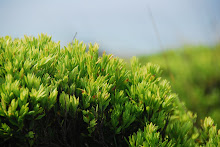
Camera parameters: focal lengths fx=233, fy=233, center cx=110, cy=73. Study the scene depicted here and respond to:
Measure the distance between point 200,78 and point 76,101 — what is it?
6057 mm

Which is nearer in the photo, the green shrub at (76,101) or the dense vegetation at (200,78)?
the green shrub at (76,101)

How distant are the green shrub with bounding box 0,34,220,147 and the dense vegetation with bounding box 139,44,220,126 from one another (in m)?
3.58

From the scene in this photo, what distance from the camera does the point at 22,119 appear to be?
7.88ft

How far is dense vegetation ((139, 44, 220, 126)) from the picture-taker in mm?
6922

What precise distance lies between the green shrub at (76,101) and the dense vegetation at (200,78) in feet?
11.8

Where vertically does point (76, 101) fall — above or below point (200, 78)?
above

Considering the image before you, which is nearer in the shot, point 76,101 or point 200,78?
→ point 76,101

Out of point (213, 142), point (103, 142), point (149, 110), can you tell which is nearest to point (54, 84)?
point (103, 142)

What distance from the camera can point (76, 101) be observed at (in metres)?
2.62

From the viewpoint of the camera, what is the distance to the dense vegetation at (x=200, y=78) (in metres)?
6.92

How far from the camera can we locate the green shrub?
2484mm

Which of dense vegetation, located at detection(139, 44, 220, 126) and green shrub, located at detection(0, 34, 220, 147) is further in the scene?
dense vegetation, located at detection(139, 44, 220, 126)

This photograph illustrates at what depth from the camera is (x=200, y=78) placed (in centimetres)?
766

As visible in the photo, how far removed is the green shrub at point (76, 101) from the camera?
2484 mm
